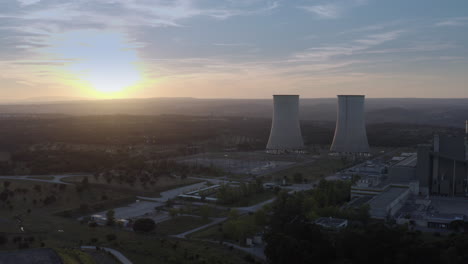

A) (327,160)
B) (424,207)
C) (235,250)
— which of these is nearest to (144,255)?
(235,250)

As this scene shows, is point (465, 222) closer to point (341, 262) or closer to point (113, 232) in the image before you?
point (341, 262)

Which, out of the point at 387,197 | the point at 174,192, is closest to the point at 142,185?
the point at 174,192

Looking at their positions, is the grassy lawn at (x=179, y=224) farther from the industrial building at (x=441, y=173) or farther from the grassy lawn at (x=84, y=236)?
the industrial building at (x=441, y=173)

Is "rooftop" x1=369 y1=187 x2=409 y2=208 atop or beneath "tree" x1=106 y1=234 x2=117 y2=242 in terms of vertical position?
atop

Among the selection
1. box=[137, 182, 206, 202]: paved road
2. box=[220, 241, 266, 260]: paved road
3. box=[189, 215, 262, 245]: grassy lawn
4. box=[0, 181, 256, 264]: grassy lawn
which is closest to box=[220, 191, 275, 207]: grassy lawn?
box=[0, 181, 256, 264]: grassy lawn

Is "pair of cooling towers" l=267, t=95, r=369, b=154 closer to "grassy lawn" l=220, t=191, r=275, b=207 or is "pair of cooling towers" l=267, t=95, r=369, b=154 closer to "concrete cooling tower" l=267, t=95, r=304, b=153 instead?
"concrete cooling tower" l=267, t=95, r=304, b=153
